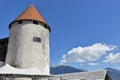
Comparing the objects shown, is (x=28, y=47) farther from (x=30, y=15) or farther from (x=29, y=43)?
(x=30, y=15)

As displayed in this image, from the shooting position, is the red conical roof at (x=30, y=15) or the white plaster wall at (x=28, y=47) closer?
the white plaster wall at (x=28, y=47)

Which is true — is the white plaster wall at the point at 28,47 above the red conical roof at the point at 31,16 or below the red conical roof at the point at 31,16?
below

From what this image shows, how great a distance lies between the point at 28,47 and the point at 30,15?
207 inches

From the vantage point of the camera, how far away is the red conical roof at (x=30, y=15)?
31422 millimetres

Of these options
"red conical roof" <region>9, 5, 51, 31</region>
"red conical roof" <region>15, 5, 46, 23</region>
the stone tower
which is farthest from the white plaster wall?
"red conical roof" <region>15, 5, 46, 23</region>

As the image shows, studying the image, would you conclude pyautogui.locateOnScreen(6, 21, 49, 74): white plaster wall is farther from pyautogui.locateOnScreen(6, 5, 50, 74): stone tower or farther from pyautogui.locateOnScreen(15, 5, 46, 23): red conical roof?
pyautogui.locateOnScreen(15, 5, 46, 23): red conical roof

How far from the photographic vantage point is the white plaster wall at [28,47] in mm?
29016

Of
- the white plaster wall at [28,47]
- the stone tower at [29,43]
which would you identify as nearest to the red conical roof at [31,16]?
the stone tower at [29,43]

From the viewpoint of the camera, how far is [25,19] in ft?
102

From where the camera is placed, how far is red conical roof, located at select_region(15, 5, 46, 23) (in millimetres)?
31422

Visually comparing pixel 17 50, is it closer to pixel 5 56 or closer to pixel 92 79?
pixel 5 56

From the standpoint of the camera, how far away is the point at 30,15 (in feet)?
105

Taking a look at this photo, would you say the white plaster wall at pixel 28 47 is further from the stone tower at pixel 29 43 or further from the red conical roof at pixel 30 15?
the red conical roof at pixel 30 15

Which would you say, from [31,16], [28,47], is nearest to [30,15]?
[31,16]
